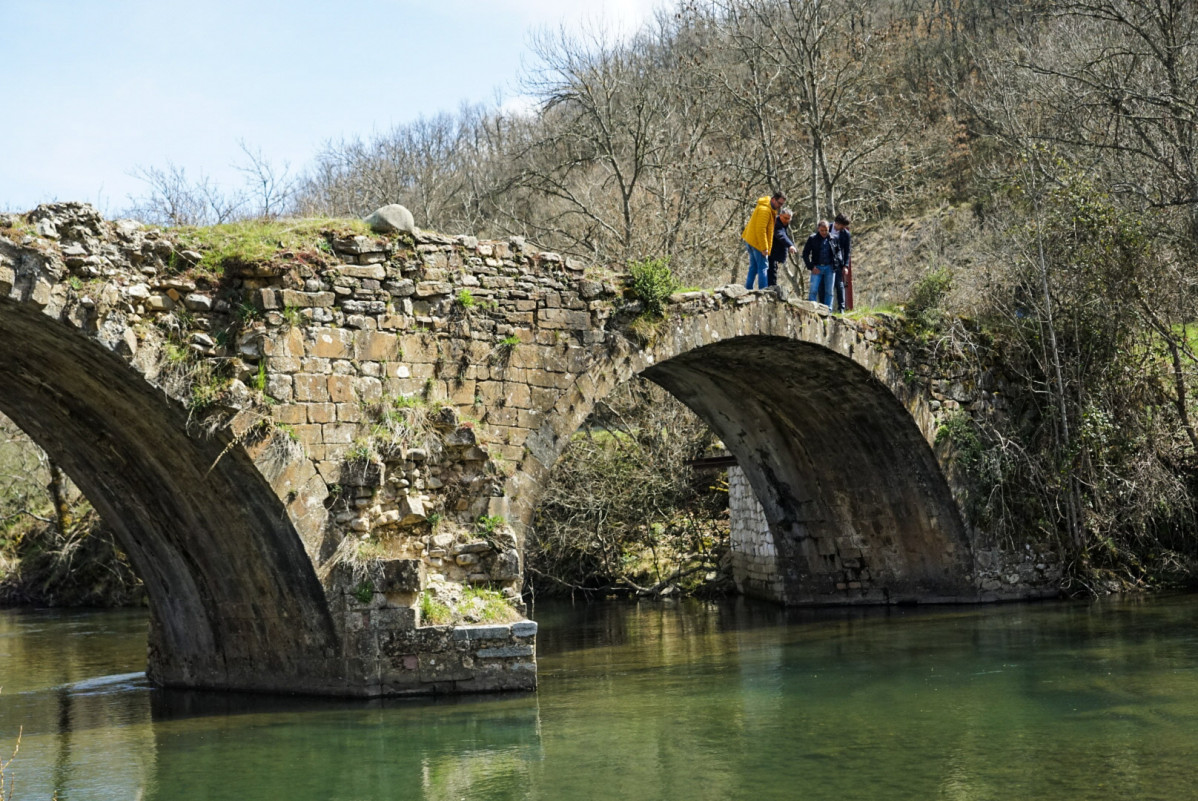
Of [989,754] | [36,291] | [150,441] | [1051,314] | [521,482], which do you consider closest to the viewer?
[989,754]

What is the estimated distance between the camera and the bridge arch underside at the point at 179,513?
10062mm

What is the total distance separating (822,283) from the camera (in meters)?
15.3

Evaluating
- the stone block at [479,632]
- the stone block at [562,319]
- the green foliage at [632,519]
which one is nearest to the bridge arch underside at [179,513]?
the stone block at [479,632]

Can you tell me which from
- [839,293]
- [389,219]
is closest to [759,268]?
[839,293]

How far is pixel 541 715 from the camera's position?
10070mm

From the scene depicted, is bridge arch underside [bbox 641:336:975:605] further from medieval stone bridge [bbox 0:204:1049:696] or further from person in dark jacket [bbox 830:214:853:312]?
medieval stone bridge [bbox 0:204:1049:696]

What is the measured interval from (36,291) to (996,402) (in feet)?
40.1

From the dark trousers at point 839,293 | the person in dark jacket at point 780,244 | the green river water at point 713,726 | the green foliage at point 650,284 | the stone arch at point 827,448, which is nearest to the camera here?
the green river water at point 713,726

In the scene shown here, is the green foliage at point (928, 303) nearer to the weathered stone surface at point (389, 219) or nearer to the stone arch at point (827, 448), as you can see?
the stone arch at point (827, 448)

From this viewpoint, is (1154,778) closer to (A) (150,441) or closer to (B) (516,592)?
(B) (516,592)

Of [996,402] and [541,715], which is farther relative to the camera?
[996,402]

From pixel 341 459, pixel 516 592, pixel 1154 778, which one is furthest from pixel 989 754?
pixel 341 459

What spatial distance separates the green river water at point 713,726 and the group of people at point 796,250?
415 centimetres

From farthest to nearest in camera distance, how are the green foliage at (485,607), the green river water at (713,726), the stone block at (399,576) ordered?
the green foliage at (485,607)
the stone block at (399,576)
the green river water at (713,726)
